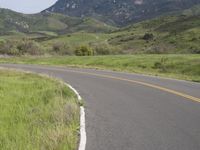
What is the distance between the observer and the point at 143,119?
12297 millimetres

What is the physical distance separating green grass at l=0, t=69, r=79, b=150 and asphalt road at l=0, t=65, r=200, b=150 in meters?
0.51

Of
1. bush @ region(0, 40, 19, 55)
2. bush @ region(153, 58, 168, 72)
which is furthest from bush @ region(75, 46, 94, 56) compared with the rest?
bush @ region(153, 58, 168, 72)

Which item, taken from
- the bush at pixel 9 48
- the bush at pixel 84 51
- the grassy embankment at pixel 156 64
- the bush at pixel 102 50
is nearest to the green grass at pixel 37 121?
the grassy embankment at pixel 156 64

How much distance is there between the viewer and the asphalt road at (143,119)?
9.42m

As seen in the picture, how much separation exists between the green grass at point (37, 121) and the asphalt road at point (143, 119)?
0.51m

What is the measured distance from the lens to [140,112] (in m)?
13.6

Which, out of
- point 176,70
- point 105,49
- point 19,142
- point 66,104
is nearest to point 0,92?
point 66,104

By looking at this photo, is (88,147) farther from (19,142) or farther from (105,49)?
(105,49)

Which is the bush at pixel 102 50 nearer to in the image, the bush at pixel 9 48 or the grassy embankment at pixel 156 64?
the bush at pixel 9 48

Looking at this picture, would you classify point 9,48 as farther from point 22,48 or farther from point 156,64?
point 156,64

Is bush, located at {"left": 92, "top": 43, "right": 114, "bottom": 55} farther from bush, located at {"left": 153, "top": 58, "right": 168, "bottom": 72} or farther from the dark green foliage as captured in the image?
bush, located at {"left": 153, "top": 58, "right": 168, "bottom": 72}

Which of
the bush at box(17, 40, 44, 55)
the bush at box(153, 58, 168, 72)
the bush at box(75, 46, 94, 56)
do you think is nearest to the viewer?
the bush at box(153, 58, 168, 72)

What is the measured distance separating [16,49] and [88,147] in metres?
62.0

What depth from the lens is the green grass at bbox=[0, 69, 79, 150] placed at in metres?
9.13
